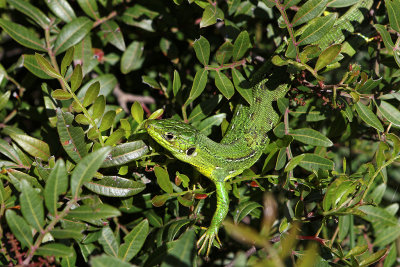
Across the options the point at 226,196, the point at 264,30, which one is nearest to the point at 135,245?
the point at 226,196

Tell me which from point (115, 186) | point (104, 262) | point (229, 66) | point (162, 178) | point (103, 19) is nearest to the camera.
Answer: point (104, 262)

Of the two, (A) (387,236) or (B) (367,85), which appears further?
(A) (387,236)

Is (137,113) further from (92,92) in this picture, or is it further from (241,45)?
(241,45)

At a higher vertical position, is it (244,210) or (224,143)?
(224,143)

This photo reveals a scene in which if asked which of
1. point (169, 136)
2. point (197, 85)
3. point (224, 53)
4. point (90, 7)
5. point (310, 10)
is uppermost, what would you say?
point (90, 7)

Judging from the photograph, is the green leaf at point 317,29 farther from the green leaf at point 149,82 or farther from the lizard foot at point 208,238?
the lizard foot at point 208,238

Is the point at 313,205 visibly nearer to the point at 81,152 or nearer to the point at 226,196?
the point at 226,196

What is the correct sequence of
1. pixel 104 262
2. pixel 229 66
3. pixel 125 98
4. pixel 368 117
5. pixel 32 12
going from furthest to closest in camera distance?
pixel 125 98 < pixel 32 12 < pixel 229 66 < pixel 368 117 < pixel 104 262

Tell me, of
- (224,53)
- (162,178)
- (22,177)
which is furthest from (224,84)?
(22,177)
